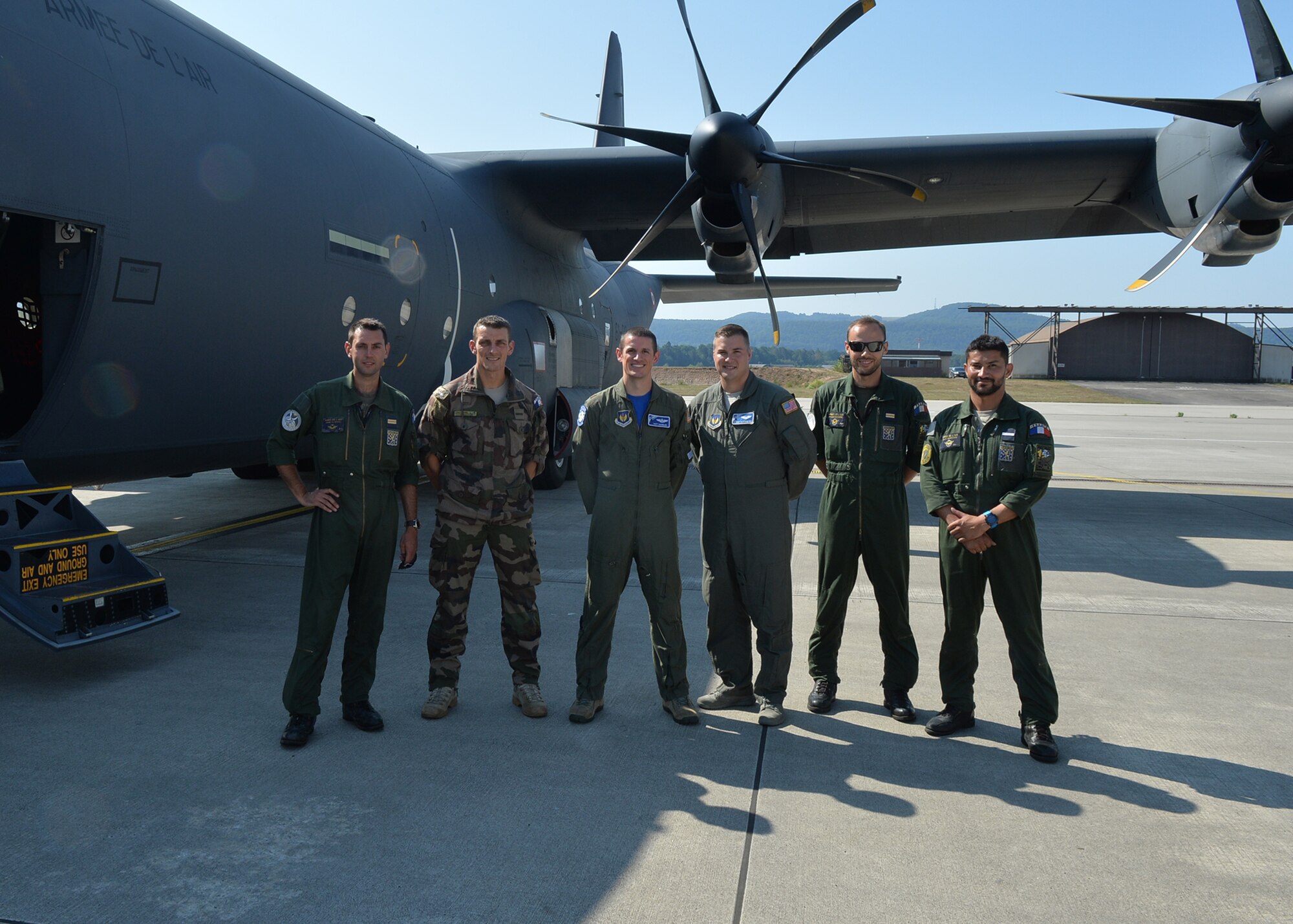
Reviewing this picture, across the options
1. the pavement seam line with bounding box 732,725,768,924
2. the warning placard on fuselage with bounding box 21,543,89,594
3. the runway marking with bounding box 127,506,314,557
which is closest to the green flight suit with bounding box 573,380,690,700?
the pavement seam line with bounding box 732,725,768,924

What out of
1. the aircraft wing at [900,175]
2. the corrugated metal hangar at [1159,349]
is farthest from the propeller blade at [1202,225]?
the corrugated metal hangar at [1159,349]

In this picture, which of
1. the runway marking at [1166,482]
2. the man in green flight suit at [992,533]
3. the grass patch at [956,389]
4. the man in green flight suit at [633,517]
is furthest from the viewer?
the grass patch at [956,389]

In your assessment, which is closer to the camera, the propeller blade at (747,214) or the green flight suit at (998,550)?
the green flight suit at (998,550)

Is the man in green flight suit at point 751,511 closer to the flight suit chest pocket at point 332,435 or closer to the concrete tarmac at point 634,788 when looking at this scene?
the concrete tarmac at point 634,788

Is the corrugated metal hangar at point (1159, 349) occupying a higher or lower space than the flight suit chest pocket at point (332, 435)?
higher

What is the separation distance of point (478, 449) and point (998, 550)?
103 inches

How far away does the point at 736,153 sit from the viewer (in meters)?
8.88

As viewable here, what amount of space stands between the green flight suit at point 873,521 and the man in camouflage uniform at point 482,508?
1.55 metres

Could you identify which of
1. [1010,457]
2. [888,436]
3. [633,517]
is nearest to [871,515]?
[888,436]

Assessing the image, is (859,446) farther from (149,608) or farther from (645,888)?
(149,608)

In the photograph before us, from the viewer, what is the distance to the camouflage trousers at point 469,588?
15.1ft

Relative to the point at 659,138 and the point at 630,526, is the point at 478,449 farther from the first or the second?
the point at 659,138

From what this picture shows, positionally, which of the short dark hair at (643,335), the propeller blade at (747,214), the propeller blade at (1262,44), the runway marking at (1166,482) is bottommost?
the short dark hair at (643,335)

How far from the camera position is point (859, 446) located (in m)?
4.77
